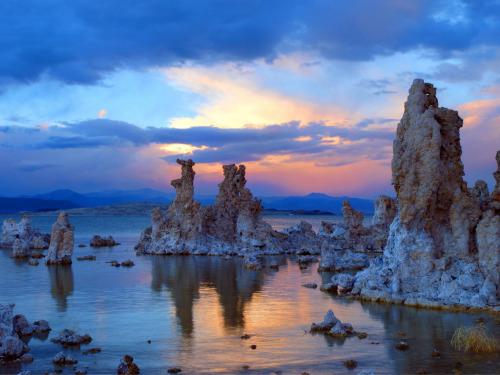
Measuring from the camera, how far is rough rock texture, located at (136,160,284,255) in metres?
49.9

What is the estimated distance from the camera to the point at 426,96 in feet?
85.3

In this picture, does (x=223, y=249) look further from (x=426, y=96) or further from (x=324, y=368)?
(x=324, y=368)

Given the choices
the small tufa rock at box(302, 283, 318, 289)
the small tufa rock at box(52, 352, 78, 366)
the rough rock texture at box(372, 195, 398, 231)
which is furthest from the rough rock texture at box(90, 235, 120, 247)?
the small tufa rock at box(52, 352, 78, 366)

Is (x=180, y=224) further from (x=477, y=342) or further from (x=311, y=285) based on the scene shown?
(x=477, y=342)

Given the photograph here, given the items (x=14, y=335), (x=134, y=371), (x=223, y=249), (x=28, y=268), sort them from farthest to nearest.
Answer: (x=223, y=249)
(x=28, y=268)
(x=14, y=335)
(x=134, y=371)

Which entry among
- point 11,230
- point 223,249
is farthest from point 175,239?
point 11,230

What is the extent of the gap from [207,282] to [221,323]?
11.2 metres

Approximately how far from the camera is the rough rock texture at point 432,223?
23.0 m

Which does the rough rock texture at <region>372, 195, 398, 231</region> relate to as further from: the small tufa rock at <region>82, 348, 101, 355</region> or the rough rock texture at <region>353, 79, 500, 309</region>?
the small tufa rock at <region>82, 348, 101, 355</region>

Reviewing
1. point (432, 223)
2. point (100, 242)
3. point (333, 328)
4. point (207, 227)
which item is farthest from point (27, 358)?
Result: point (100, 242)

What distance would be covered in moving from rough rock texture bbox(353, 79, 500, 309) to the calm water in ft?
6.00

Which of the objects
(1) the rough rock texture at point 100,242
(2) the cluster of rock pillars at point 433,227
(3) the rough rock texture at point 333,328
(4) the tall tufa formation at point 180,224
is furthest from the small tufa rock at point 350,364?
(1) the rough rock texture at point 100,242

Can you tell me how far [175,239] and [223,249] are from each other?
473 centimetres

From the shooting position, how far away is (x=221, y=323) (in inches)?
803
